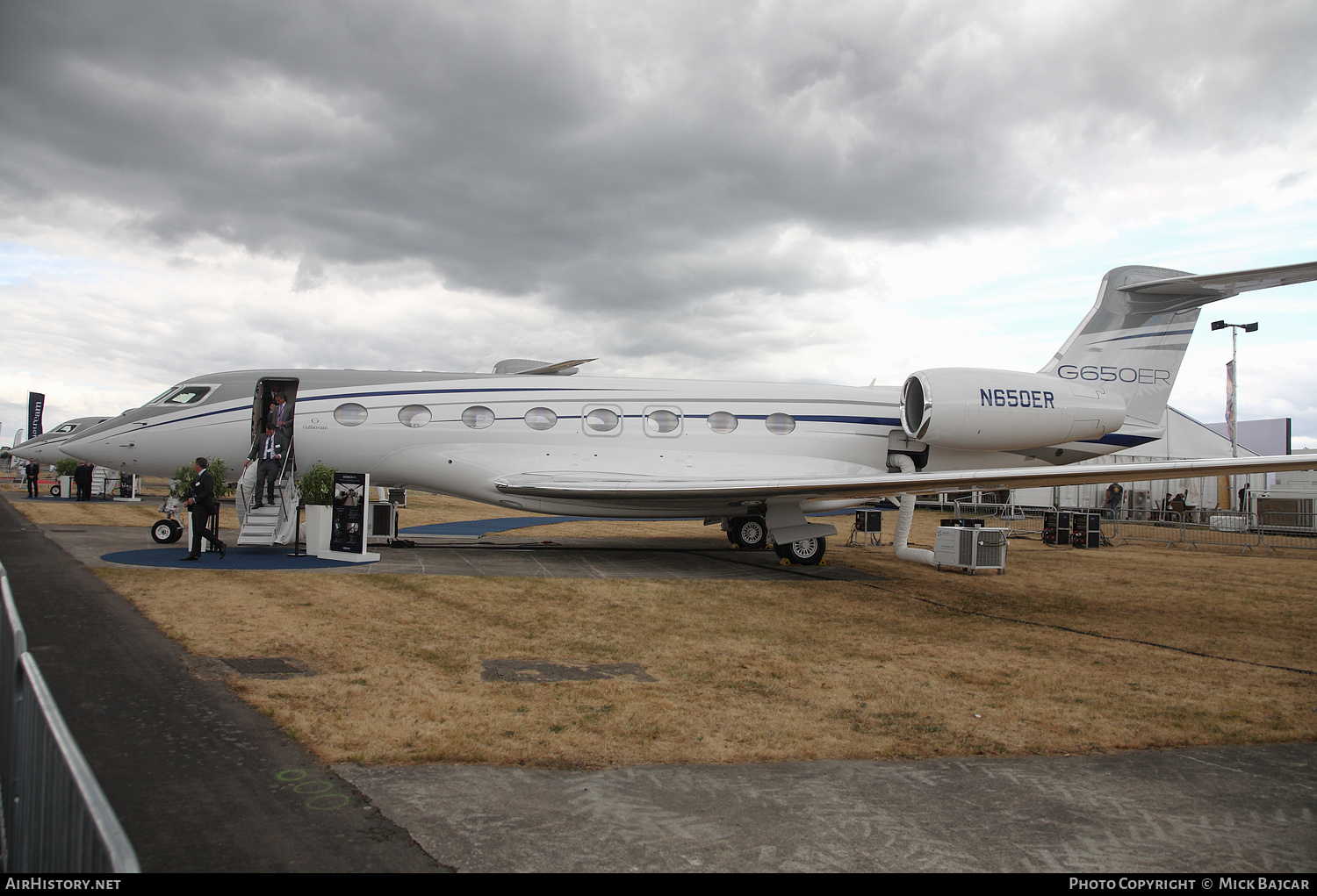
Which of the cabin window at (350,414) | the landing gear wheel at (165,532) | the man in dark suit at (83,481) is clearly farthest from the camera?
the man in dark suit at (83,481)

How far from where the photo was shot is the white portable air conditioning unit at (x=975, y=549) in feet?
44.9

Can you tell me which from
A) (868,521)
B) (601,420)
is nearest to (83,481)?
(601,420)

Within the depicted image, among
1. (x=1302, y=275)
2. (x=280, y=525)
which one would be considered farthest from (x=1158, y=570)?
(x=280, y=525)

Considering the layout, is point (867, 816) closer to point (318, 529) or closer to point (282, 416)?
point (318, 529)

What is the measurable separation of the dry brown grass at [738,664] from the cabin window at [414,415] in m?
3.77

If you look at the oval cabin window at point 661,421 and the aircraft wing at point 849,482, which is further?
the oval cabin window at point 661,421

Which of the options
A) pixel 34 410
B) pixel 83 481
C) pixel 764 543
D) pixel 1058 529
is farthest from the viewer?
pixel 34 410

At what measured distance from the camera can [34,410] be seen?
4550 centimetres

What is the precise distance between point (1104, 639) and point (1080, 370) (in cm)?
747

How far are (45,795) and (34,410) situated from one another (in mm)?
56638

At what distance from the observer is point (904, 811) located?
3.75 metres

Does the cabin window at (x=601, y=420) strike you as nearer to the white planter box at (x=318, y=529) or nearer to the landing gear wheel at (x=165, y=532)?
the white planter box at (x=318, y=529)

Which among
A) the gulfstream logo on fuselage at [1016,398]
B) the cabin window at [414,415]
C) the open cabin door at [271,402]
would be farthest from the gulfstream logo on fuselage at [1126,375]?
the open cabin door at [271,402]

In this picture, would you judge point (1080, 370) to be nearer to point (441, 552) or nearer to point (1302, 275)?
point (1302, 275)
